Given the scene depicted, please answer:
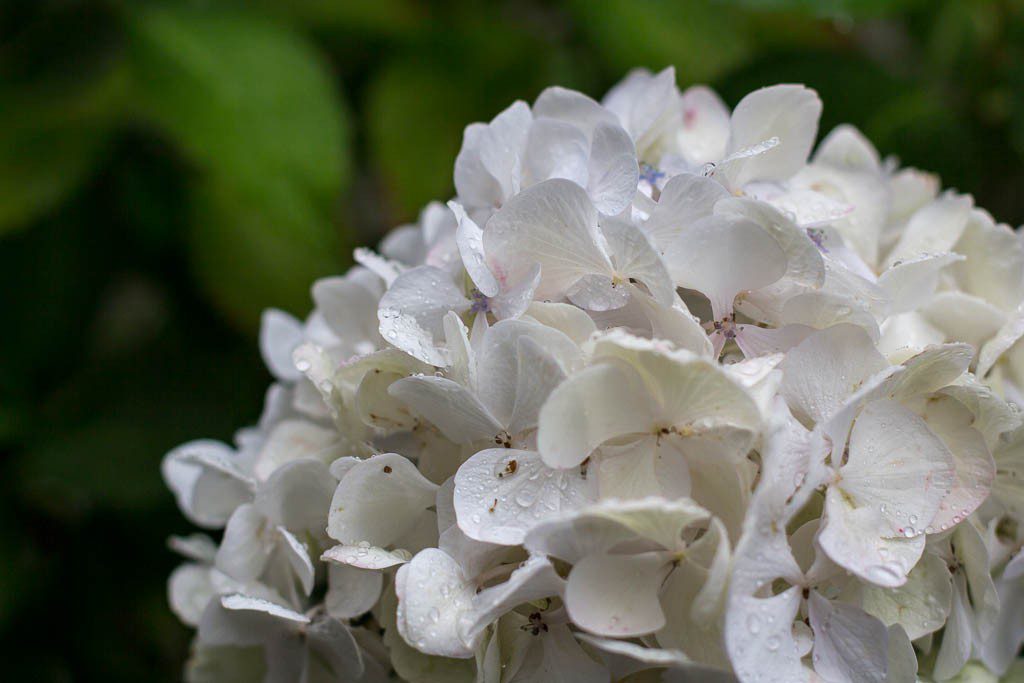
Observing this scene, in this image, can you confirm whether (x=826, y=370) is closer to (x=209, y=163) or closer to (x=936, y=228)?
(x=936, y=228)

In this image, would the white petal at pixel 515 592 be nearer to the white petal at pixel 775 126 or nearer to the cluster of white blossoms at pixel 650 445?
the cluster of white blossoms at pixel 650 445

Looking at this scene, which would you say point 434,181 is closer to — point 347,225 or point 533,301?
point 347,225

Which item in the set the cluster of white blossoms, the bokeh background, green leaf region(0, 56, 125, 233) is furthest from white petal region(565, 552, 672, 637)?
green leaf region(0, 56, 125, 233)

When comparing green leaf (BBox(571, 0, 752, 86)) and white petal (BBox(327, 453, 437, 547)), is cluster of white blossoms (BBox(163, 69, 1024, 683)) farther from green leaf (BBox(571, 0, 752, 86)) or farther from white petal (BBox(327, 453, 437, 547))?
green leaf (BBox(571, 0, 752, 86))

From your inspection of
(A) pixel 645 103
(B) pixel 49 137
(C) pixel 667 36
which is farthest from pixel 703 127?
(B) pixel 49 137

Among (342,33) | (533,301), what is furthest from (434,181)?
(533,301)

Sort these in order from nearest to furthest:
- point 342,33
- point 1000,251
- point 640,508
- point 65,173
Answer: point 640,508 → point 1000,251 → point 65,173 → point 342,33

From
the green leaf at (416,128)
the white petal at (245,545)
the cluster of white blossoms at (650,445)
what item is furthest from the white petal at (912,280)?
the green leaf at (416,128)
